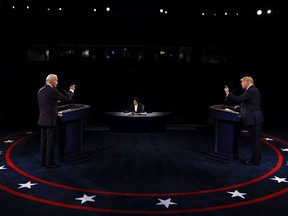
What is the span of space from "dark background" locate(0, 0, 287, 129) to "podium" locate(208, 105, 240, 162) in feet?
20.2

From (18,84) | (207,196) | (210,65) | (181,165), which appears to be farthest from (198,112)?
(207,196)

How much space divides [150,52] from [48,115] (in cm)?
1131

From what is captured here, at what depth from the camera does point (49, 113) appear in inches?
243

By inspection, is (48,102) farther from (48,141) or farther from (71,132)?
(71,132)

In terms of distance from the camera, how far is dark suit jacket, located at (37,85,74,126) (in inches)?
239

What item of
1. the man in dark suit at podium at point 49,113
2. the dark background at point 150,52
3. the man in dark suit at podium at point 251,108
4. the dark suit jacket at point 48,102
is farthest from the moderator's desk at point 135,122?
the man in dark suit at podium at point 251,108

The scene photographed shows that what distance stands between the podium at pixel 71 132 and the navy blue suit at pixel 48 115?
233 mm

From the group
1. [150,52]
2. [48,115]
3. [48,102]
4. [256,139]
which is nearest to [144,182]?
[48,115]

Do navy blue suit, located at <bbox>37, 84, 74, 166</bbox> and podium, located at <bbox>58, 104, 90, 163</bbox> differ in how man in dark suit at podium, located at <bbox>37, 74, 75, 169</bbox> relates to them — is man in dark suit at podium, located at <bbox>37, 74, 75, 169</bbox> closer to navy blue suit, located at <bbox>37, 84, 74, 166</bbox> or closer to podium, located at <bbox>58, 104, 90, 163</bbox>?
navy blue suit, located at <bbox>37, 84, 74, 166</bbox>

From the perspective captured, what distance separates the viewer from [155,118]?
10.1 metres

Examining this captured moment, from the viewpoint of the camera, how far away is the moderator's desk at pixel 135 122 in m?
9.86

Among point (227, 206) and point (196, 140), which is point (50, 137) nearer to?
point (227, 206)

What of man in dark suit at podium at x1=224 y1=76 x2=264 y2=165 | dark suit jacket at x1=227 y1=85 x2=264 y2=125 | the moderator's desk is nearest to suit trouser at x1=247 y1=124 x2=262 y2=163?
man in dark suit at podium at x1=224 y1=76 x2=264 y2=165

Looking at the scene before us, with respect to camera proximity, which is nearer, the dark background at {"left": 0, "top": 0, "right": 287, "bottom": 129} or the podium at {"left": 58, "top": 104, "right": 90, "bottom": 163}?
the podium at {"left": 58, "top": 104, "right": 90, "bottom": 163}
